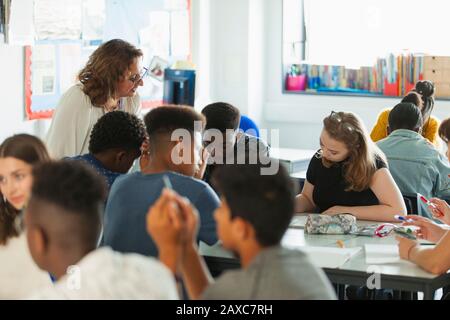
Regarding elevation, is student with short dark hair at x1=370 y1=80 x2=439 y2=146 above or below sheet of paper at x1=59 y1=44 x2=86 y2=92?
below

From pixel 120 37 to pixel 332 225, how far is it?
109 inches

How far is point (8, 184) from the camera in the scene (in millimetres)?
2617

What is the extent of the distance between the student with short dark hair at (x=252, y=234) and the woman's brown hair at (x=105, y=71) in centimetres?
231

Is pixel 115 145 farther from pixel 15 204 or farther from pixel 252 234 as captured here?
pixel 252 234

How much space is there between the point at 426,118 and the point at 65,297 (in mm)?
4011

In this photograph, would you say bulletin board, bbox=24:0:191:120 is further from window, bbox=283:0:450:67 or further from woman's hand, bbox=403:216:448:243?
woman's hand, bbox=403:216:448:243

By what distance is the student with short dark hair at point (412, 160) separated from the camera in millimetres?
4391

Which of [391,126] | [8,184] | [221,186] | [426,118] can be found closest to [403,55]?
[426,118]

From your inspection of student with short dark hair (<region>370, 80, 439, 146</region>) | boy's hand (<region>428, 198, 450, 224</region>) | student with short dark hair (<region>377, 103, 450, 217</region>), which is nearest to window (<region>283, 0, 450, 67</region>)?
student with short dark hair (<region>370, 80, 439, 146</region>)

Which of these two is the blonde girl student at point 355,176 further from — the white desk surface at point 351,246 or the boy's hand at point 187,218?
the boy's hand at point 187,218

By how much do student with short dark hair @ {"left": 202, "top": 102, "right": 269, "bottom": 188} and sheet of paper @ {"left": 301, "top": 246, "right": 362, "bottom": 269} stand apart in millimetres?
911

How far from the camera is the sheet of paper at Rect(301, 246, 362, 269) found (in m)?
2.97

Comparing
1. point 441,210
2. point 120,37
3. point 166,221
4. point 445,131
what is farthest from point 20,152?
point 120,37
